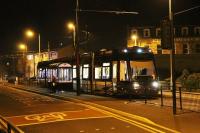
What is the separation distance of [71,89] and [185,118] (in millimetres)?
27318

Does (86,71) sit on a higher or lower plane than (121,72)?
higher

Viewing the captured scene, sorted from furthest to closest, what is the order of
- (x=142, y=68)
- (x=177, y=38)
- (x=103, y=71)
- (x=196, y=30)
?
(x=196, y=30)
(x=177, y=38)
(x=103, y=71)
(x=142, y=68)

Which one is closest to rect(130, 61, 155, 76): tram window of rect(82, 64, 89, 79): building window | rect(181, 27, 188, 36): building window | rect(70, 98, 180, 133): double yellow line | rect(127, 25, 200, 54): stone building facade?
rect(70, 98, 180, 133): double yellow line

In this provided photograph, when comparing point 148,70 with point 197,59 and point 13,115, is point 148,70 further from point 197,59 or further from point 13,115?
point 197,59

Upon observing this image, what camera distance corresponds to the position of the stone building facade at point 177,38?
9500 centimetres

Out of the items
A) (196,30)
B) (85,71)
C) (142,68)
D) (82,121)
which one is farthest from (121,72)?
(196,30)

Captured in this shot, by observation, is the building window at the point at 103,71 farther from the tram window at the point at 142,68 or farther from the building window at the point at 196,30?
the building window at the point at 196,30

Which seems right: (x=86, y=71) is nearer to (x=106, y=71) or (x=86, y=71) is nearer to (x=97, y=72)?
(x=97, y=72)

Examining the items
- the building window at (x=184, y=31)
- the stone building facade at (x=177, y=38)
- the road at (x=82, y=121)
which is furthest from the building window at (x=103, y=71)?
the building window at (x=184, y=31)

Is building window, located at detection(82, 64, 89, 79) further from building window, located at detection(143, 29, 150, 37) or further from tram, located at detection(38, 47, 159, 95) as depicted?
building window, located at detection(143, 29, 150, 37)

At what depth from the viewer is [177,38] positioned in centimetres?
9519

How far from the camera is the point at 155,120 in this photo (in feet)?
53.8

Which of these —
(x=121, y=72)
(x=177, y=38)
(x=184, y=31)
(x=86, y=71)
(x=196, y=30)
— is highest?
(x=196, y=30)

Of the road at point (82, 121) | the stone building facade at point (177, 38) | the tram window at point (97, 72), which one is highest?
the stone building facade at point (177, 38)
